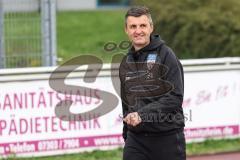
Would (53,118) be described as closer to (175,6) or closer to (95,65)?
(95,65)

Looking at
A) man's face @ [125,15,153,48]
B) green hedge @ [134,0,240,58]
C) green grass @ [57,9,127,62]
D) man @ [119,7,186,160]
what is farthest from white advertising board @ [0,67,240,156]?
green grass @ [57,9,127,62]

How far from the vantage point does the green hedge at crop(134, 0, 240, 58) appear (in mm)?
13375

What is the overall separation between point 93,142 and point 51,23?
196 cm

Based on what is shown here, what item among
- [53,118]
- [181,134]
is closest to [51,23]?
[53,118]

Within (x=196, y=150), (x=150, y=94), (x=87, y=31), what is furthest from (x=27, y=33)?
(x=87, y=31)

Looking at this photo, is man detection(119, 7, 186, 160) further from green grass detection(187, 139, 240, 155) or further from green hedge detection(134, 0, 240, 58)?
green hedge detection(134, 0, 240, 58)

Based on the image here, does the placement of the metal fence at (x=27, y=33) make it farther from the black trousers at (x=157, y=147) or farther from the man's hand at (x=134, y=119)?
the man's hand at (x=134, y=119)

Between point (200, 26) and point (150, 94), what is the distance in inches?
373

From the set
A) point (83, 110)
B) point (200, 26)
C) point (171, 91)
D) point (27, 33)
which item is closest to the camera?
point (171, 91)

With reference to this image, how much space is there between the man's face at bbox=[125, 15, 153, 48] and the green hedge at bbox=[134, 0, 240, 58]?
27.6 feet

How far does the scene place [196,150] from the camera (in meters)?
8.59

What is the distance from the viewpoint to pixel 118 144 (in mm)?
8523

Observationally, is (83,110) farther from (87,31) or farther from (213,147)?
(87,31)

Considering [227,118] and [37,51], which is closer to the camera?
[227,118]
